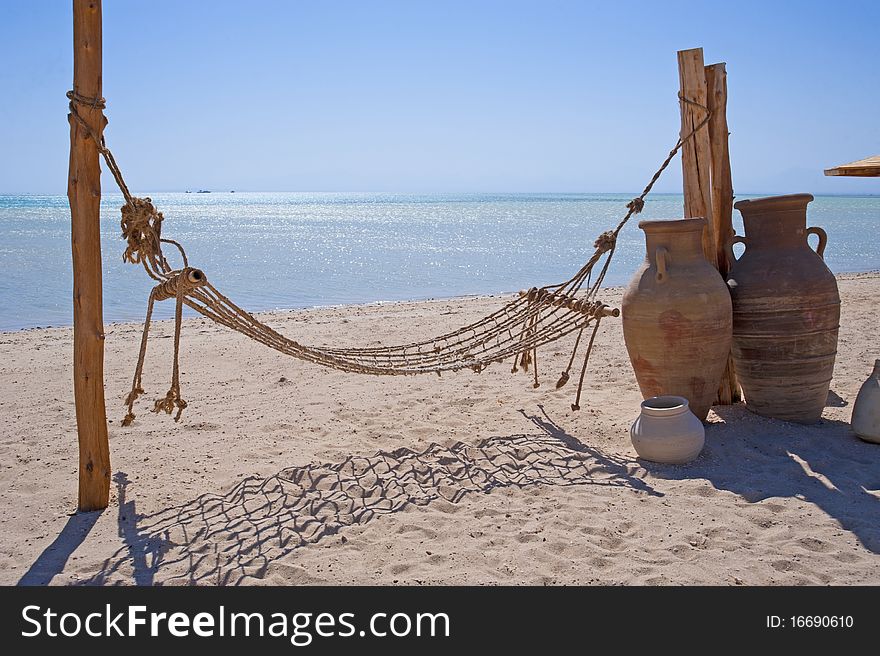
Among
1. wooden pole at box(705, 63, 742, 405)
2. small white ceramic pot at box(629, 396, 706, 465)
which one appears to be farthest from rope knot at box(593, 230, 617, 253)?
small white ceramic pot at box(629, 396, 706, 465)

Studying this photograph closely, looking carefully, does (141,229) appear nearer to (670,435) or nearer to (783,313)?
(670,435)

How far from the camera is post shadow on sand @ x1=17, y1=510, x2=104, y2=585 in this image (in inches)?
103

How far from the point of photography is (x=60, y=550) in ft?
9.27

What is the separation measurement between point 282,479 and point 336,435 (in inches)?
26.8

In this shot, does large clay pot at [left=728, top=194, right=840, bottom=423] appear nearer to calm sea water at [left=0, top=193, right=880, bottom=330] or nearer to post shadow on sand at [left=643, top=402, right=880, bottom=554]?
post shadow on sand at [left=643, top=402, right=880, bottom=554]

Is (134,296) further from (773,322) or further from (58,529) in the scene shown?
(773,322)

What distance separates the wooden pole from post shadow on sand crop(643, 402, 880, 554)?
0.28m

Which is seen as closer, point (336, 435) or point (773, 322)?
point (773, 322)

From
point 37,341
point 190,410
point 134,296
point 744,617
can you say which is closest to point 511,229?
point 134,296

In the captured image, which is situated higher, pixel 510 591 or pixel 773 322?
pixel 773 322

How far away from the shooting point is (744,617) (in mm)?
2264

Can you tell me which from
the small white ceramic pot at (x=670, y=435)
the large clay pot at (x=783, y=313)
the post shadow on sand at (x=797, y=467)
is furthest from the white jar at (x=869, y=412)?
the small white ceramic pot at (x=670, y=435)

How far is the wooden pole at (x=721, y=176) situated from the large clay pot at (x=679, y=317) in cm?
43

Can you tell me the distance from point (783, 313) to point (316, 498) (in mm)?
2547
